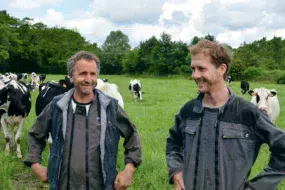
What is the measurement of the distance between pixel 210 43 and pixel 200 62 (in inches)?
6.2

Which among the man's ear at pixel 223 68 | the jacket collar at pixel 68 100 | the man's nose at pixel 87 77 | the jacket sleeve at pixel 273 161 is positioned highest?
the man's ear at pixel 223 68

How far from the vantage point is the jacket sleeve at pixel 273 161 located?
89.5 inches

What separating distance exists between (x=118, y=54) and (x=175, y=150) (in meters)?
74.5

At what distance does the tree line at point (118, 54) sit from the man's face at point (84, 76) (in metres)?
46.7

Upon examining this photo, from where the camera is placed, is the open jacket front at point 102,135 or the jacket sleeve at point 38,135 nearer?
the open jacket front at point 102,135

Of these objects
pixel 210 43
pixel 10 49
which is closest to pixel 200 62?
pixel 210 43

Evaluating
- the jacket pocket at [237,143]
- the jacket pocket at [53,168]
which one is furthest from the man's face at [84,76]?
the jacket pocket at [237,143]

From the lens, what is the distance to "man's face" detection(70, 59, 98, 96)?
2.92 meters

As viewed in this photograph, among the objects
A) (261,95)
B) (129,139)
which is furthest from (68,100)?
(261,95)

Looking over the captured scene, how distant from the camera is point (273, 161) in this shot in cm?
231

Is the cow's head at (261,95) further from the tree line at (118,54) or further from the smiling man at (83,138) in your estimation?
the tree line at (118,54)

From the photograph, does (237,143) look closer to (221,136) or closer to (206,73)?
(221,136)

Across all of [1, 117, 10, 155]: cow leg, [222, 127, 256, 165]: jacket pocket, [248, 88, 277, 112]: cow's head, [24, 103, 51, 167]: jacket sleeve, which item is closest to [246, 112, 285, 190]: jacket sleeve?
[222, 127, 256, 165]: jacket pocket

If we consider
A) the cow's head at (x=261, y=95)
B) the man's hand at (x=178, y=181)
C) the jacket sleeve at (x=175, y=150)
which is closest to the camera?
the man's hand at (x=178, y=181)
